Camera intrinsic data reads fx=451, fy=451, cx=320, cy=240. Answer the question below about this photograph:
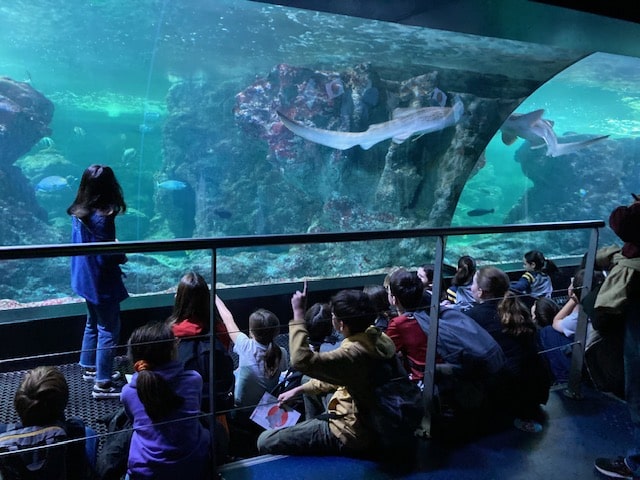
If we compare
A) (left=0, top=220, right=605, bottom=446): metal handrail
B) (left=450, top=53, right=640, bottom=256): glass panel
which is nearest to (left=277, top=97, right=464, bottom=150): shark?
(left=450, top=53, right=640, bottom=256): glass panel

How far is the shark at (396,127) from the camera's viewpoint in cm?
974

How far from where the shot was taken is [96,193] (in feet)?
9.41

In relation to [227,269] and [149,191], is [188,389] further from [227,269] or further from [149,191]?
[149,191]

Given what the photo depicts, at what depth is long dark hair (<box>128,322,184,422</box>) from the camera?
1.61 meters

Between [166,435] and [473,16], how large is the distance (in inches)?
201

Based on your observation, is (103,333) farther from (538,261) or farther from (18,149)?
(18,149)

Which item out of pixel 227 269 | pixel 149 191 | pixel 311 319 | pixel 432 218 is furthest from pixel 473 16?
pixel 149 191

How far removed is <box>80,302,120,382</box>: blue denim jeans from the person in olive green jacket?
1.54 metres

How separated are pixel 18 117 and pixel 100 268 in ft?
38.5

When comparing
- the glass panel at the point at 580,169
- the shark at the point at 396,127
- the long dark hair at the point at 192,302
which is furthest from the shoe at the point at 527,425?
the glass panel at the point at 580,169

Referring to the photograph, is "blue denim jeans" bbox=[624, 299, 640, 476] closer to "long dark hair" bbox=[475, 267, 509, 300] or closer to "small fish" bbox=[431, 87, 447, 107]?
"long dark hair" bbox=[475, 267, 509, 300]

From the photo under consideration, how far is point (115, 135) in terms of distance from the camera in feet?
76.9

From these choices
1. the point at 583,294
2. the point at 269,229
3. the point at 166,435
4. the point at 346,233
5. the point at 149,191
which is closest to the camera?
the point at 166,435

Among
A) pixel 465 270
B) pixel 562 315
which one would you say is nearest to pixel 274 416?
pixel 562 315
